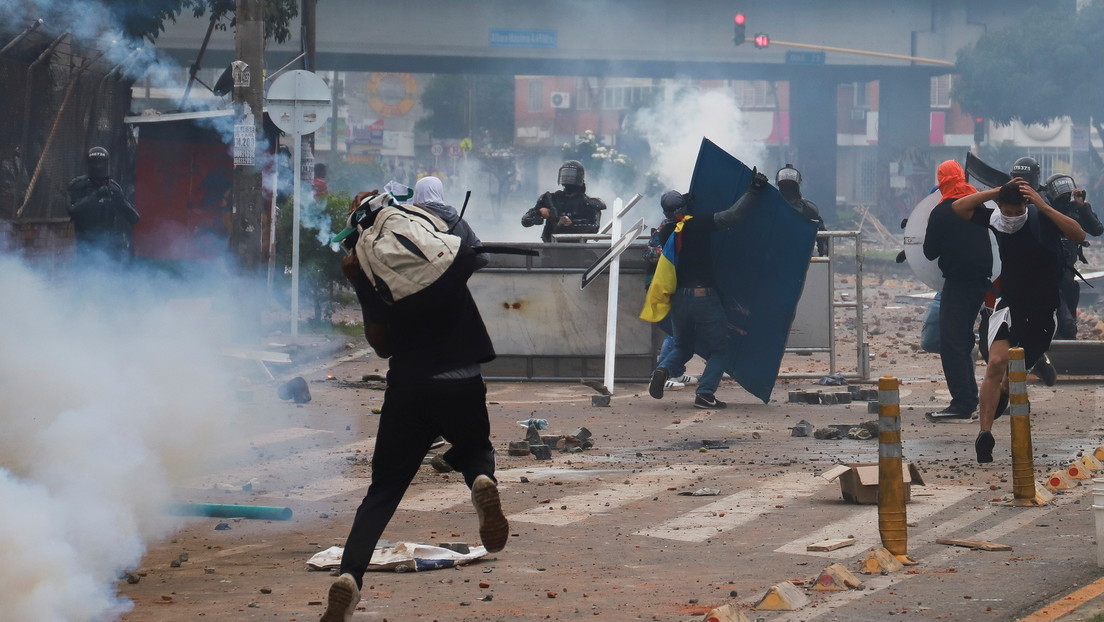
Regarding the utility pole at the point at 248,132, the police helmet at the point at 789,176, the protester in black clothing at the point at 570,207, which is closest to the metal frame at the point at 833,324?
the police helmet at the point at 789,176

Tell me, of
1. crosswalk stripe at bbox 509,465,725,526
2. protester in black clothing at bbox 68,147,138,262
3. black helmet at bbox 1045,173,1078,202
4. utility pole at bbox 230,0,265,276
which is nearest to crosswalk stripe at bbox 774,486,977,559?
crosswalk stripe at bbox 509,465,725,526

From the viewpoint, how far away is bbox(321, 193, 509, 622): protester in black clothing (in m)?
5.53

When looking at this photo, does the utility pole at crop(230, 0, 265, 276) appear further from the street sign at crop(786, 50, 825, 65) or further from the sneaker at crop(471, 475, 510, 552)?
the street sign at crop(786, 50, 825, 65)

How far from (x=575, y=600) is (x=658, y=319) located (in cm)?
710

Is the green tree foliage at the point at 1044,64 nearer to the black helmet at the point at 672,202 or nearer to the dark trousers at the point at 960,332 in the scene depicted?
the black helmet at the point at 672,202

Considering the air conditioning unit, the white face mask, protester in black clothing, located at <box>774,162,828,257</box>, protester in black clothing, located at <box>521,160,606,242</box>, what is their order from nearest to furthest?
the white face mask, protester in black clothing, located at <box>774,162,828,257</box>, protester in black clothing, located at <box>521,160,606,242</box>, the air conditioning unit

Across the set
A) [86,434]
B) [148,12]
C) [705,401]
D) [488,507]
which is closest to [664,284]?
[705,401]

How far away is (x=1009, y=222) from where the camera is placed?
9.38 m

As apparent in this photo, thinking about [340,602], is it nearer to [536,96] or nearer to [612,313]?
[612,313]

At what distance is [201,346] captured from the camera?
8758 millimetres

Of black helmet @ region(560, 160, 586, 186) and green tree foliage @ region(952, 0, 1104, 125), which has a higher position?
green tree foliage @ region(952, 0, 1104, 125)

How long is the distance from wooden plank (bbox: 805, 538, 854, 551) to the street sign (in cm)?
4247

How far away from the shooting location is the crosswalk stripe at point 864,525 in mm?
6723

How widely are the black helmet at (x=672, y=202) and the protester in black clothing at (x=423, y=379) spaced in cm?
751
